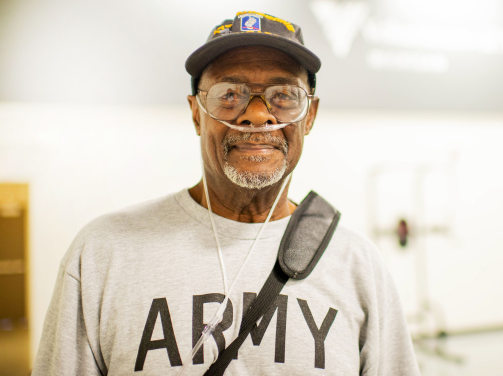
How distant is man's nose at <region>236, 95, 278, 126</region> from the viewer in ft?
3.09

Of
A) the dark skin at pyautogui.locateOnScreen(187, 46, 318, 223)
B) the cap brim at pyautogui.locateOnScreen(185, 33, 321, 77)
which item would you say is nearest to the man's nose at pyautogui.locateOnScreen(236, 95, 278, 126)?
the dark skin at pyautogui.locateOnScreen(187, 46, 318, 223)

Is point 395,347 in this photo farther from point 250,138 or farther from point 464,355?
point 464,355

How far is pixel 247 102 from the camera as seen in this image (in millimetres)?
949

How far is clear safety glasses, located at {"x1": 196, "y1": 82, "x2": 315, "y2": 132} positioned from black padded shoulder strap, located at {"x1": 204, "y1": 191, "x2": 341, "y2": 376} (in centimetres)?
31

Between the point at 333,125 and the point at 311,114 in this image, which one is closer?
the point at 311,114

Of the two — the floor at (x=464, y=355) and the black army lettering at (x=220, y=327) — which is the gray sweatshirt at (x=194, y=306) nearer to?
the black army lettering at (x=220, y=327)

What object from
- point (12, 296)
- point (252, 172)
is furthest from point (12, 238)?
point (252, 172)

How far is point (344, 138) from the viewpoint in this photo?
203 cm

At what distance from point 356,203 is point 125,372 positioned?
5.31 feet

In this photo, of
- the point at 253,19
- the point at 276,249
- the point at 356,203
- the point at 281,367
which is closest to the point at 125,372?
the point at 281,367

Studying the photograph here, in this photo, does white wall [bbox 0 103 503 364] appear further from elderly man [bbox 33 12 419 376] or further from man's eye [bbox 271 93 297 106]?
man's eye [bbox 271 93 297 106]

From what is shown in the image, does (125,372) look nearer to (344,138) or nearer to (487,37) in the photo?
(344,138)

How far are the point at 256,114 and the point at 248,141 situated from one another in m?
0.08

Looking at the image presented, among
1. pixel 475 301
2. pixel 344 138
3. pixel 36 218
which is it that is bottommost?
pixel 475 301
